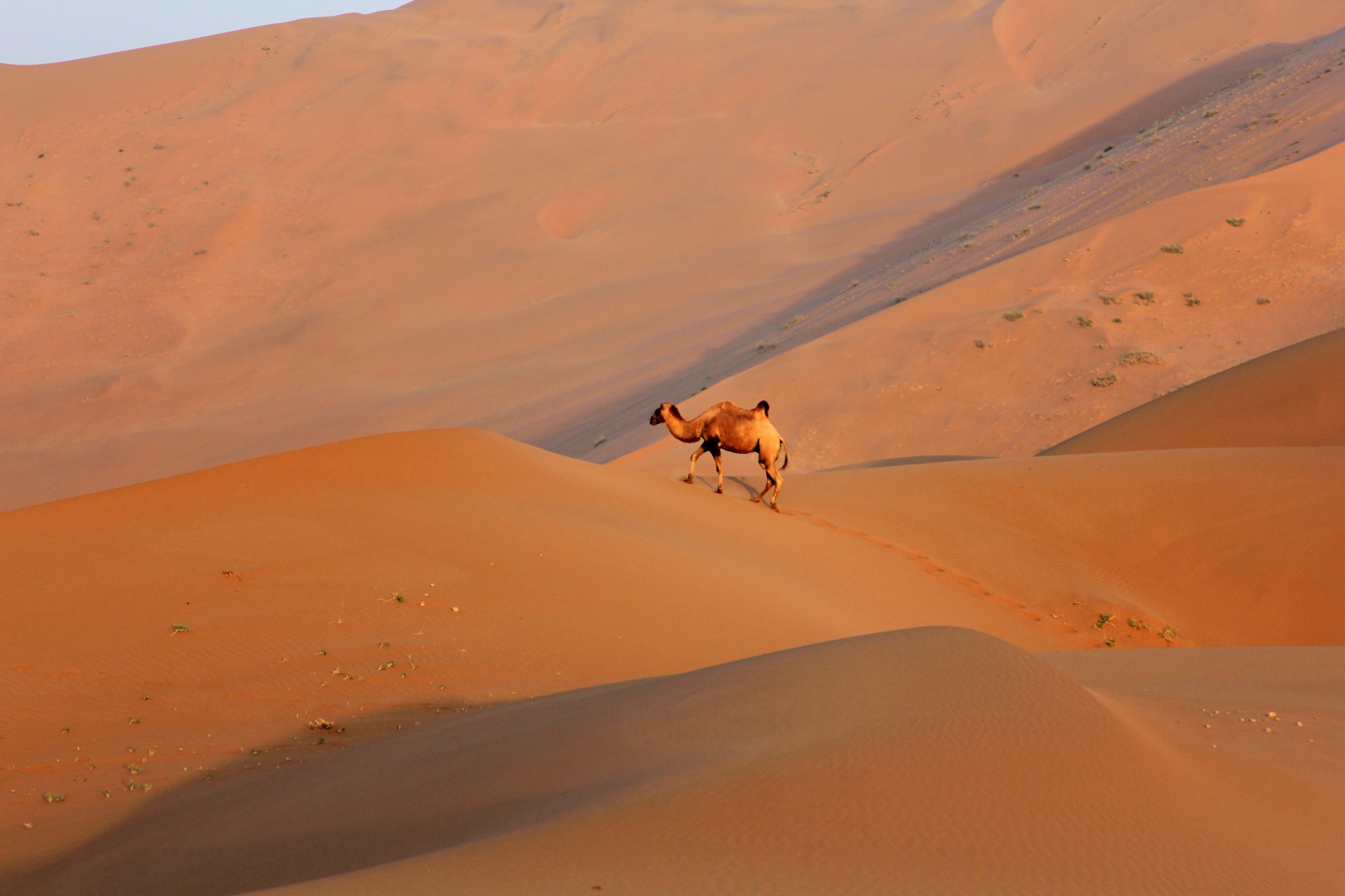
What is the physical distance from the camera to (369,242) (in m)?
54.0

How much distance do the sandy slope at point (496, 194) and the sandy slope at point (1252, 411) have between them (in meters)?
3.67

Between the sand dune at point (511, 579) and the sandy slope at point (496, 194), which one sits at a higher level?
the sandy slope at point (496, 194)

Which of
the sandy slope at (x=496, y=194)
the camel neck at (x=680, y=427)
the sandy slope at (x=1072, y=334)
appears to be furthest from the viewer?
the sandy slope at (x=496, y=194)

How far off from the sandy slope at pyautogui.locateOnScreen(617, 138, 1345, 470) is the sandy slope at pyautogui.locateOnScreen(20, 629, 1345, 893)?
742 inches

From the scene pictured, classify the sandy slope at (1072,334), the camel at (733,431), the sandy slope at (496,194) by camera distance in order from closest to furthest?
the camel at (733,431)
the sandy slope at (1072,334)
the sandy slope at (496,194)

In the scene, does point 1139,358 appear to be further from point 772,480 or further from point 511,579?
point 511,579

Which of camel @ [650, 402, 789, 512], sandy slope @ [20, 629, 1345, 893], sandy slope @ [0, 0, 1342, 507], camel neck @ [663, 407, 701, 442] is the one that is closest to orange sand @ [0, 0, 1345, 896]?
sandy slope @ [20, 629, 1345, 893]

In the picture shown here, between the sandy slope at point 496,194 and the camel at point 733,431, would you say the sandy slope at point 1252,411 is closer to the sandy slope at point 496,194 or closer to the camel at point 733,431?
the sandy slope at point 496,194

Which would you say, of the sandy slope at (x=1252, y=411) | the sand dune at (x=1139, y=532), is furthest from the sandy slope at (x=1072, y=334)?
the sand dune at (x=1139, y=532)

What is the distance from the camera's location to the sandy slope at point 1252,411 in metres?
19.1

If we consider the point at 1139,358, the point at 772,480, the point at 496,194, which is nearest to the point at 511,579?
the point at 772,480

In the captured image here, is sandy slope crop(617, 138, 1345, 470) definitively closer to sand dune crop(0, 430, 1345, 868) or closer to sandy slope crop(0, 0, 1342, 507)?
sandy slope crop(0, 0, 1342, 507)

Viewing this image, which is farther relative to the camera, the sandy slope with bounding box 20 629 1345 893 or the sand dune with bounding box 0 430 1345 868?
the sand dune with bounding box 0 430 1345 868

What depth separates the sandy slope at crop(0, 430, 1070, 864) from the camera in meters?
7.54
